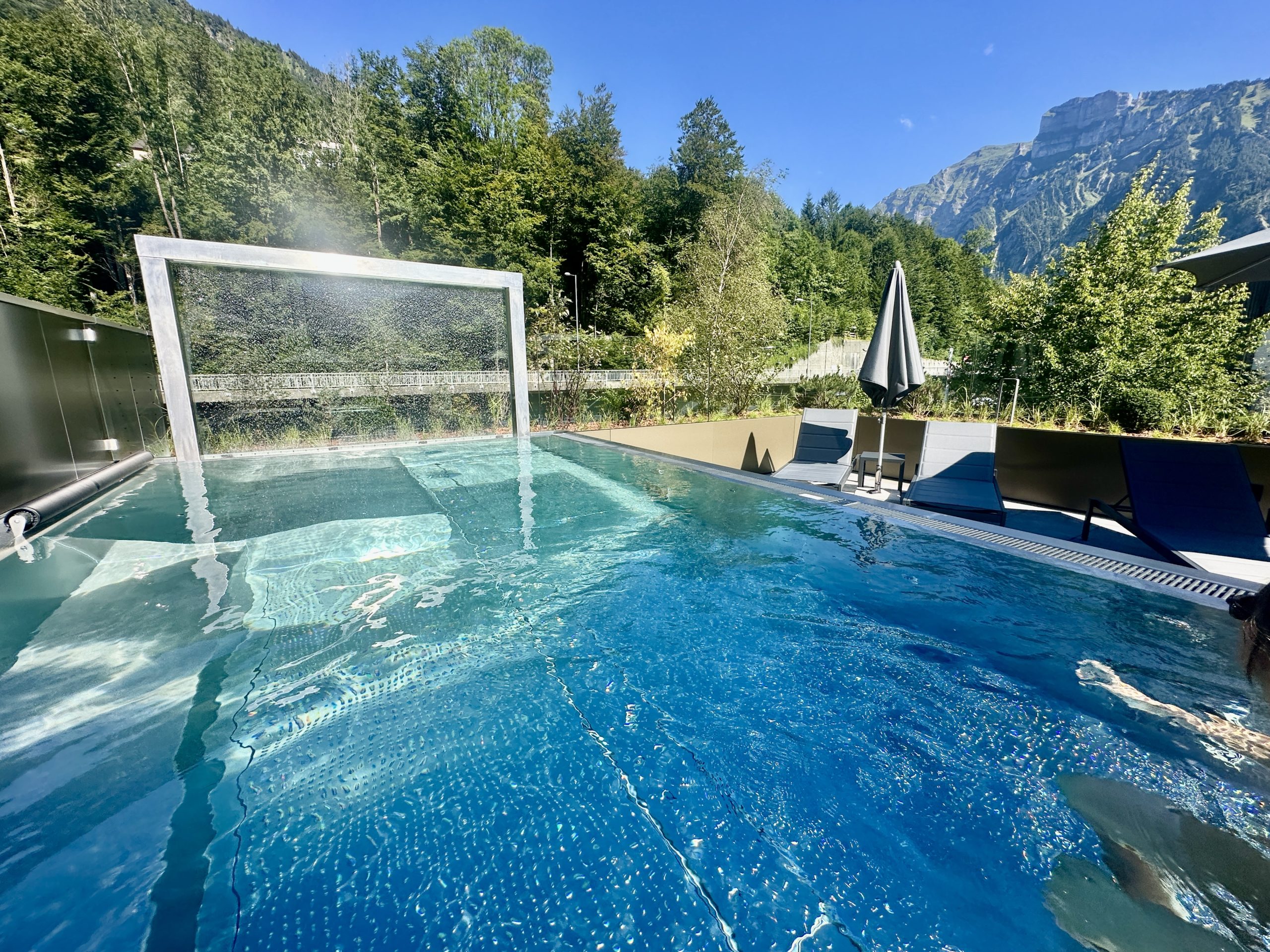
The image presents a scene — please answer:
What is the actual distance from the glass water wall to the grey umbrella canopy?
6.52 m

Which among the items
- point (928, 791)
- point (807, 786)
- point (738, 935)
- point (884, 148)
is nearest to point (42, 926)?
point (738, 935)

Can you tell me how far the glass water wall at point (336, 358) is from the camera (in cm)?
571

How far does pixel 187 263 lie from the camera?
505 centimetres

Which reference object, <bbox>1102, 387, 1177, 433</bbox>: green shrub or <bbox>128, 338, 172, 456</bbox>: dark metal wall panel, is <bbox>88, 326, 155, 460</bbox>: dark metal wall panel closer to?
<bbox>128, 338, 172, 456</bbox>: dark metal wall panel

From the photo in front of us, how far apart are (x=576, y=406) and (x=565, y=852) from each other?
7.24m

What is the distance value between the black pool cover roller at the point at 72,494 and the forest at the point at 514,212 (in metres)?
5.11

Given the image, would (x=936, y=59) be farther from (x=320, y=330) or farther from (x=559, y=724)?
(x=559, y=724)

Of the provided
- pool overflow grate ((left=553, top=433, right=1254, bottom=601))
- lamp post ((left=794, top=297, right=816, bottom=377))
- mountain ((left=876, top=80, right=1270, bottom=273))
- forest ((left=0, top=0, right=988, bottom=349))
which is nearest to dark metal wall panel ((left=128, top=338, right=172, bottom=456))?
pool overflow grate ((left=553, top=433, right=1254, bottom=601))

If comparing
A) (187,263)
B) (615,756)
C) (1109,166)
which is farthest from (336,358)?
(1109,166)

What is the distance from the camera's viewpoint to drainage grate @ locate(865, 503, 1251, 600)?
7.22 ft

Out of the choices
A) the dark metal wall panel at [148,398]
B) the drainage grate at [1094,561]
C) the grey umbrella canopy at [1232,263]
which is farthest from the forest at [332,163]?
the grey umbrella canopy at [1232,263]

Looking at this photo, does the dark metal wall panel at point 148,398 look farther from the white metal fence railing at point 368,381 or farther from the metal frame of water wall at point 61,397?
the white metal fence railing at point 368,381

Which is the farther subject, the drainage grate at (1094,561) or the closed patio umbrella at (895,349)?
the closed patio umbrella at (895,349)

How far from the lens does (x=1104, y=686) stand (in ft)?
5.59
